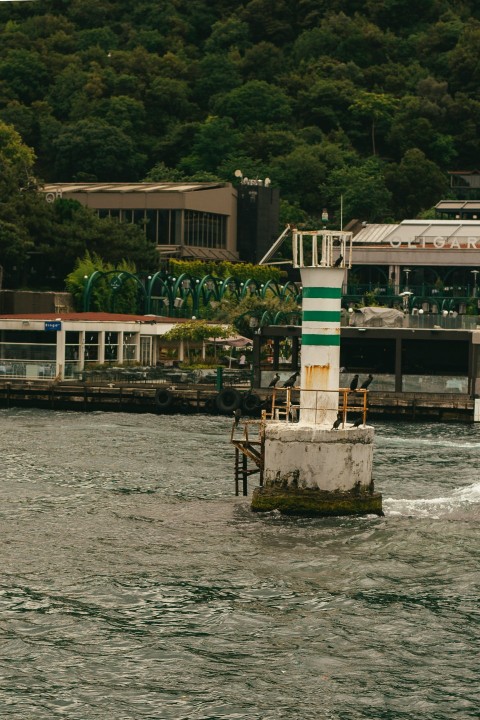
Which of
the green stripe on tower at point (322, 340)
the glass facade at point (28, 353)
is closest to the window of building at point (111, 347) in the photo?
the glass facade at point (28, 353)

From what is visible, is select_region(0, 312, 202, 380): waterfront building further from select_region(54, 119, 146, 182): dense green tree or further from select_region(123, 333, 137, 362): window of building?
select_region(54, 119, 146, 182): dense green tree

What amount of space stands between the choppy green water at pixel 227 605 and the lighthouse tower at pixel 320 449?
64 cm

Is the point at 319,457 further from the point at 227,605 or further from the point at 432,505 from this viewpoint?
the point at 227,605

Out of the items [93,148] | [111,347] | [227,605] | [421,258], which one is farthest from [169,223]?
[227,605]

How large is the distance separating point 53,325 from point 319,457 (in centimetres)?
5954

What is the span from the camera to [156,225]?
538 ft

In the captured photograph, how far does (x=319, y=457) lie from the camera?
41.8 meters

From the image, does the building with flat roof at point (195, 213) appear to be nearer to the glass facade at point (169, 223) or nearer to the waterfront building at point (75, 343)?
the glass facade at point (169, 223)

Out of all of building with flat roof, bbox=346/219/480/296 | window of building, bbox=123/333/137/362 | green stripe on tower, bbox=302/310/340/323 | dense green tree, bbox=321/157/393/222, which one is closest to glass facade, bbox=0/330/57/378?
window of building, bbox=123/333/137/362

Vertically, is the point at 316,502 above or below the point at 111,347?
below

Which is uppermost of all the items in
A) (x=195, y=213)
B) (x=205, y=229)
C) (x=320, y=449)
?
(x=195, y=213)

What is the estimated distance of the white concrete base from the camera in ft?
137

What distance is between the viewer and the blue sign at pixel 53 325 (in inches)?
3900

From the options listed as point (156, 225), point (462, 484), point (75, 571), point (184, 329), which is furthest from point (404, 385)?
point (156, 225)
